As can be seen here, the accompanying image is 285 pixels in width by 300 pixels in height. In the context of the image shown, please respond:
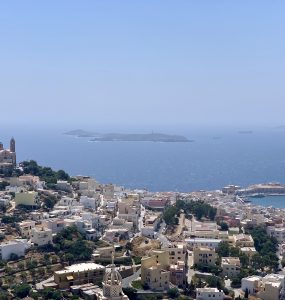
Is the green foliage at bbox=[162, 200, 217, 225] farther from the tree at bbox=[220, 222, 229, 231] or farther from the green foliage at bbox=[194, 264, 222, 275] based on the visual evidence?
the green foliage at bbox=[194, 264, 222, 275]

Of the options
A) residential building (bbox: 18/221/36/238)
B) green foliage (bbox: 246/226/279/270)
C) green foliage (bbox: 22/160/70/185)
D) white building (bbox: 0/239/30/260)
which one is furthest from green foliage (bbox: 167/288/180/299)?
Answer: green foliage (bbox: 22/160/70/185)

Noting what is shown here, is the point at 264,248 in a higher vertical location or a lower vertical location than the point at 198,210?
lower

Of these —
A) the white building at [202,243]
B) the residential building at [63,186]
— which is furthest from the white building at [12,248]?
the residential building at [63,186]

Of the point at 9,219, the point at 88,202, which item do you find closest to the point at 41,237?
the point at 9,219

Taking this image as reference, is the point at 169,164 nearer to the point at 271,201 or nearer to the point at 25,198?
the point at 271,201

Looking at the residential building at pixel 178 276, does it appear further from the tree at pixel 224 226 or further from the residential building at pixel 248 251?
the tree at pixel 224 226

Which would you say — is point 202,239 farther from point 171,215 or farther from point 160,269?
point 160,269
